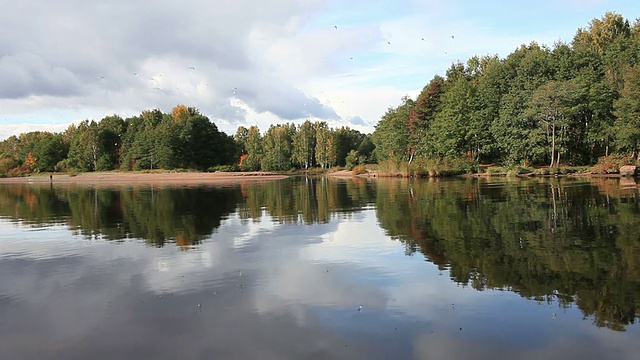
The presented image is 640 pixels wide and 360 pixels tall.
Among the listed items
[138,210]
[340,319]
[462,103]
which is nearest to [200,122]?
[462,103]

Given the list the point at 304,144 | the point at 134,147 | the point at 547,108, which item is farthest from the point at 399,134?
the point at 134,147

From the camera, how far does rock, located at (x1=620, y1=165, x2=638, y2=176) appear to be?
157 feet

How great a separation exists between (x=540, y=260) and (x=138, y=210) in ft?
83.9

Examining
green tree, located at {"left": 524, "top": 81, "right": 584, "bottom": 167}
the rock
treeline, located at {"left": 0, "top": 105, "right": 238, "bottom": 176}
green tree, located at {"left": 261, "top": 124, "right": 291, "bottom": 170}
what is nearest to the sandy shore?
treeline, located at {"left": 0, "top": 105, "right": 238, "bottom": 176}

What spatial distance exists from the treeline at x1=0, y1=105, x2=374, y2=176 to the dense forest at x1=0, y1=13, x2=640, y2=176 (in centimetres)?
45

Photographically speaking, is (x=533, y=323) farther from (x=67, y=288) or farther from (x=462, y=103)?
(x=462, y=103)

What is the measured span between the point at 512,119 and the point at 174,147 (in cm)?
8305

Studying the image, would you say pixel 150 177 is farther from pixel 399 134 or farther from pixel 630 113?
pixel 630 113

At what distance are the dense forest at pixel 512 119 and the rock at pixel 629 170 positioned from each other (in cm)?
471

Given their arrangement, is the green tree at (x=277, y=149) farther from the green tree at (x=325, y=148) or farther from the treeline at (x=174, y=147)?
the green tree at (x=325, y=148)

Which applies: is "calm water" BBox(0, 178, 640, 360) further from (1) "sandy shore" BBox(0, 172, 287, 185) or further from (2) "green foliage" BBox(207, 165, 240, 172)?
(2) "green foliage" BBox(207, 165, 240, 172)

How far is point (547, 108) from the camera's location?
60469mm

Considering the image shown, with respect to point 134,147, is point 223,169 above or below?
below

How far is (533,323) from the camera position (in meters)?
8.00
